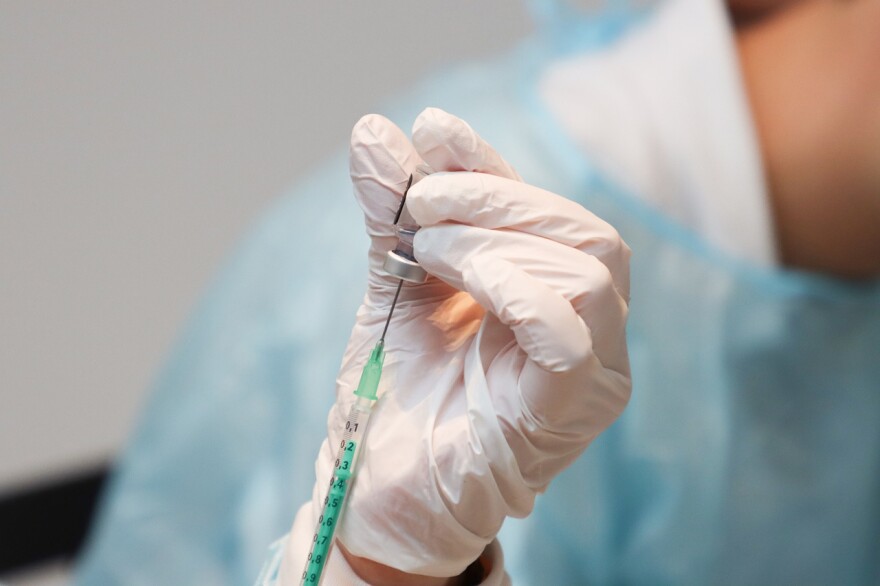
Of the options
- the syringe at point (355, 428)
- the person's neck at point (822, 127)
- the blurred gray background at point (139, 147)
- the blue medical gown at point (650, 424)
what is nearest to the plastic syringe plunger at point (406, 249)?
the syringe at point (355, 428)

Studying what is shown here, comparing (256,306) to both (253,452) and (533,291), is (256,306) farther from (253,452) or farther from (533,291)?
(533,291)

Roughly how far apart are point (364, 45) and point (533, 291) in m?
1.25

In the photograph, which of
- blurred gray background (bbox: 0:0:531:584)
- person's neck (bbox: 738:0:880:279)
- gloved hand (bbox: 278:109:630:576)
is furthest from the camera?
blurred gray background (bbox: 0:0:531:584)

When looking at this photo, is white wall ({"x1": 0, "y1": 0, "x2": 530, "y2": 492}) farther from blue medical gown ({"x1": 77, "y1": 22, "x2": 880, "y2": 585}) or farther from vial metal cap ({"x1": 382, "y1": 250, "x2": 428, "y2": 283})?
vial metal cap ({"x1": 382, "y1": 250, "x2": 428, "y2": 283})

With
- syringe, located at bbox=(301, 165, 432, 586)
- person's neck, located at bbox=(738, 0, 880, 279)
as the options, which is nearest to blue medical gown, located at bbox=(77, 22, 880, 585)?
person's neck, located at bbox=(738, 0, 880, 279)

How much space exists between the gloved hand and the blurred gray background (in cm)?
112

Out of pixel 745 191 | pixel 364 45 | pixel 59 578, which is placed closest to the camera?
pixel 745 191

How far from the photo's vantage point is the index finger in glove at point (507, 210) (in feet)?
1.66

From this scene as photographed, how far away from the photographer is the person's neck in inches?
35.9

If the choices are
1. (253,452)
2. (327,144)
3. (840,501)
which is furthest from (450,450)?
(327,144)

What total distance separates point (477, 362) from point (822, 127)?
60 centimetres

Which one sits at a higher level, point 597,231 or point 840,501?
point 597,231

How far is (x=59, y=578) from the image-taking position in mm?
1881

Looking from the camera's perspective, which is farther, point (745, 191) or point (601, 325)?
point (745, 191)
